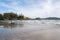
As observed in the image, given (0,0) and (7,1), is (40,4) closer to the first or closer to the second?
(7,1)

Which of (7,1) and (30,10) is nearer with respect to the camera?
(7,1)

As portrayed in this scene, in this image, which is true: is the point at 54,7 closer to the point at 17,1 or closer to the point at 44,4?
the point at 44,4

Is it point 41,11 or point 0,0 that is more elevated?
point 0,0

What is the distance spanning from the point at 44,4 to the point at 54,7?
3.25 ft

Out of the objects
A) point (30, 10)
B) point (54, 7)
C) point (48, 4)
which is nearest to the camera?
point (48, 4)

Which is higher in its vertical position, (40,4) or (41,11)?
(40,4)

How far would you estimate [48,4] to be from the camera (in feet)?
27.0

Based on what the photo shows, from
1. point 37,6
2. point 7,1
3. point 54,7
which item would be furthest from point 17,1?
point 54,7

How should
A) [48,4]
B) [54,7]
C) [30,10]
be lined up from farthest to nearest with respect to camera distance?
1. [30,10]
2. [54,7]
3. [48,4]

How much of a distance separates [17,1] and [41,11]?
2276 mm

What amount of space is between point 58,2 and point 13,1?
3789 millimetres

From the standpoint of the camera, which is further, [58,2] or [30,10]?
[30,10]

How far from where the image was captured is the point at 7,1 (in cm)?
866

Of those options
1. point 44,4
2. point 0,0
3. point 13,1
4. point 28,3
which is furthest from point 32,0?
point 0,0
